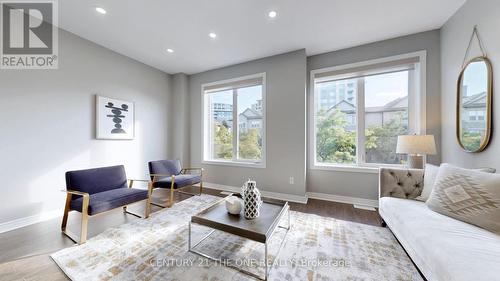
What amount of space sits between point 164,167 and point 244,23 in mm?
2856

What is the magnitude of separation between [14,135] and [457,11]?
585 cm

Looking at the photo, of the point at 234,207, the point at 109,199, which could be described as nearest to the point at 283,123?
the point at 234,207

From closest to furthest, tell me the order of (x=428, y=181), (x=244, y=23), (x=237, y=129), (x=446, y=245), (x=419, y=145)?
(x=446, y=245) → (x=428, y=181) → (x=419, y=145) → (x=244, y=23) → (x=237, y=129)

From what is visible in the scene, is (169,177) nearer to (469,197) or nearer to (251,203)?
(251,203)

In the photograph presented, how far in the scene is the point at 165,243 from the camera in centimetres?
189

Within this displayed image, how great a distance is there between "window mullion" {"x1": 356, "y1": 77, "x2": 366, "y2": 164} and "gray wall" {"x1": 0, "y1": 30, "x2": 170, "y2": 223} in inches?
170

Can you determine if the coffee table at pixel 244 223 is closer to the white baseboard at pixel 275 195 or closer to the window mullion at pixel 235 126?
the white baseboard at pixel 275 195

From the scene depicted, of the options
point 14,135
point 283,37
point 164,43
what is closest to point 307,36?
point 283,37

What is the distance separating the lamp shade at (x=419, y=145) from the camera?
2221 mm

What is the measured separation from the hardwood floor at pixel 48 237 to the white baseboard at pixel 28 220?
0.10m

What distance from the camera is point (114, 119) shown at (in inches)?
130

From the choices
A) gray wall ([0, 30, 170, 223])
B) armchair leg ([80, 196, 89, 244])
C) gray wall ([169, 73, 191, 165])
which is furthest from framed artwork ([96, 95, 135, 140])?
armchair leg ([80, 196, 89, 244])

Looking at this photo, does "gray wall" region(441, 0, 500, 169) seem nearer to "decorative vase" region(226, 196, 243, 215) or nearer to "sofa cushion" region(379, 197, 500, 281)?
"sofa cushion" region(379, 197, 500, 281)

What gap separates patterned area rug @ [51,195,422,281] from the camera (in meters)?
1.47
